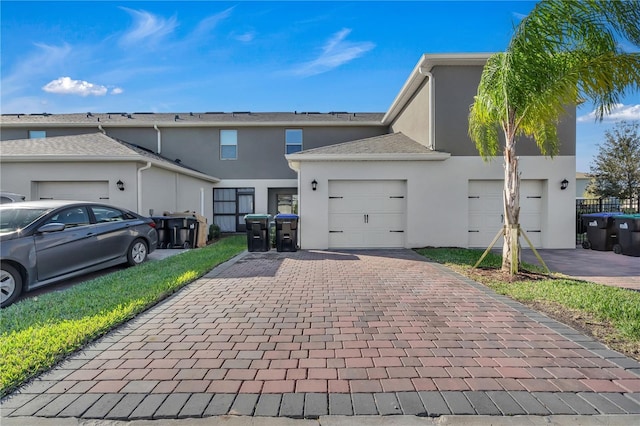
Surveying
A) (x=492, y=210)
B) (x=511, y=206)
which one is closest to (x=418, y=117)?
(x=492, y=210)

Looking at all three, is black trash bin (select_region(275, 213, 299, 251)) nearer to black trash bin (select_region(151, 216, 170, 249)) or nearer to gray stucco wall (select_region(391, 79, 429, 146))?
black trash bin (select_region(151, 216, 170, 249))

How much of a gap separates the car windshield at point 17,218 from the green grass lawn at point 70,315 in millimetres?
1235

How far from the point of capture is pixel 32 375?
2721 millimetres

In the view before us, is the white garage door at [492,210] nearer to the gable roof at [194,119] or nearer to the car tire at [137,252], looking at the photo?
the gable roof at [194,119]

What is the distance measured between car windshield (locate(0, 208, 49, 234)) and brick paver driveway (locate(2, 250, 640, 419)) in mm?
2974

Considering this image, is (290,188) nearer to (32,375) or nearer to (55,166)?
(55,166)

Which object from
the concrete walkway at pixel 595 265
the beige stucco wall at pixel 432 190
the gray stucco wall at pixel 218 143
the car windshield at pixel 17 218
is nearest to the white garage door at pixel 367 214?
the beige stucco wall at pixel 432 190

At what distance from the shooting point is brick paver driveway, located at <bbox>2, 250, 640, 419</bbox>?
238cm

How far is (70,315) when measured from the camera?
13.2 ft

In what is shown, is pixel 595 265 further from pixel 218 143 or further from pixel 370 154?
pixel 218 143

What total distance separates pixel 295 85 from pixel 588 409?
13620 millimetres

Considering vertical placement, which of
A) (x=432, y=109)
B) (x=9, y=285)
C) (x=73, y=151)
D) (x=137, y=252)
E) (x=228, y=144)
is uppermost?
(x=228, y=144)

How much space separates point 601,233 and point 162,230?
1423 cm

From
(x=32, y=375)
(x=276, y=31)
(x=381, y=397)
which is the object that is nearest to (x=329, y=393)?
(x=381, y=397)
